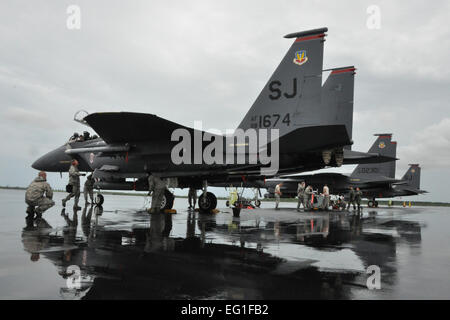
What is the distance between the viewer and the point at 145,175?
11414mm

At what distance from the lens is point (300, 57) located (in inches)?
364

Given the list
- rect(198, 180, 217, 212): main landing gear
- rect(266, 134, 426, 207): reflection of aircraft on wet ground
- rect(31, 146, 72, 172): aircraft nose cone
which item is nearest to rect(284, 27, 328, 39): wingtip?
rect(198, 180, 217, 212): main landing gear

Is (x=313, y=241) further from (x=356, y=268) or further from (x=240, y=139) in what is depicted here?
(x=240, y=139)

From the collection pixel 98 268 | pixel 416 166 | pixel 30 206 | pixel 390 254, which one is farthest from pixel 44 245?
pixel 416 166

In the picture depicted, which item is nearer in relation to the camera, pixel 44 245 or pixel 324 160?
pixel 44 245

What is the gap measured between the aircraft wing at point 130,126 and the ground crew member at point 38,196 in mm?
2176

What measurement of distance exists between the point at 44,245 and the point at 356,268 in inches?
178

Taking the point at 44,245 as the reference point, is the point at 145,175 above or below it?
above

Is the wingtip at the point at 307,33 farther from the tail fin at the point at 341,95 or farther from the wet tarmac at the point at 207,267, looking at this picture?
the tail fin at the point at 341,95

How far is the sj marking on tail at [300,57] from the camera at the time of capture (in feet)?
30.1

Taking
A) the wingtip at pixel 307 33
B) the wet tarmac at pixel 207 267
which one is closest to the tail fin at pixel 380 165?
the wingtip at pixel 307 33

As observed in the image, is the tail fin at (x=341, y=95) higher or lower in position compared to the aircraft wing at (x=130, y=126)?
higher

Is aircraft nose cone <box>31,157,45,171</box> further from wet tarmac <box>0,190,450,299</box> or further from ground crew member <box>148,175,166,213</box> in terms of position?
wet tarmac <box>0,190,450,299</box>

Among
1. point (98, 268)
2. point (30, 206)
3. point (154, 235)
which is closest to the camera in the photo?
point (98, 268)
